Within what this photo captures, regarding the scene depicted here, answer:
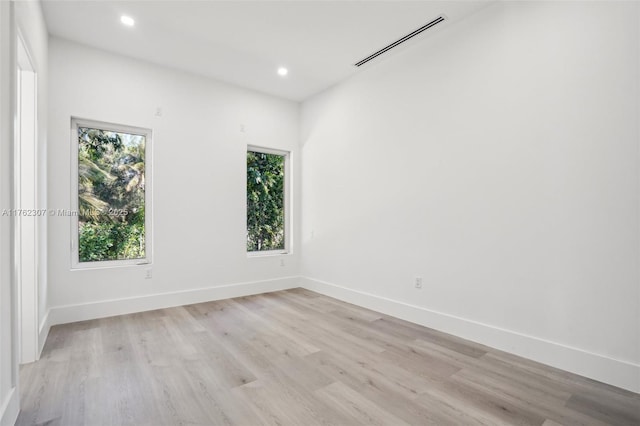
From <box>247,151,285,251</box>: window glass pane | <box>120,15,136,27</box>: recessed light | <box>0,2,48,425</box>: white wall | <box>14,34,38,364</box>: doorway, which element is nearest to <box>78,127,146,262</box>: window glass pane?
<box>14,34,38,364</box>: doorway

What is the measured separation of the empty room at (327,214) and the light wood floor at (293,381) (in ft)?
0.07

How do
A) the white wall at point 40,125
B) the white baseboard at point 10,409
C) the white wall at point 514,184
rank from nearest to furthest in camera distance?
the white baseboard at point 10,409 < the white wall at point 514,184 < the white wall at point 40,125

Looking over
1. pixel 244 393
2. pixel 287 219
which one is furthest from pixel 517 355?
pixel 287 219

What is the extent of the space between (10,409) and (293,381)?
1.50 metres

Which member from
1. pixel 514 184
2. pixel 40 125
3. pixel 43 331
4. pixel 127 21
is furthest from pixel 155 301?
pixel 514 184

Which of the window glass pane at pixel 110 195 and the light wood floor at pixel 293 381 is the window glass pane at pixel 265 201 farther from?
the light wood floor at pixel 293 381

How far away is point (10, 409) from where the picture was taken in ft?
5.36

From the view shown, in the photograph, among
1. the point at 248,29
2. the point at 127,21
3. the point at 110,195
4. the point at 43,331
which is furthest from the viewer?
the point at 110,195

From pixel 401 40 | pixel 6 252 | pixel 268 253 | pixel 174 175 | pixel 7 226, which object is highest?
pixel 401 40

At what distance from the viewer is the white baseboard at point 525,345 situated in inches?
83.0

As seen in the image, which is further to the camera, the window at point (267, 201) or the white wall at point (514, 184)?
the window at point (267, 201)

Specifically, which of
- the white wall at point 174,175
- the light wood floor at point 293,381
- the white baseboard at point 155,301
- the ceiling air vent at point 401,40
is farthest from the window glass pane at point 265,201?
the ceiling air vent at point 401,40

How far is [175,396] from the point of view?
1.97 meters

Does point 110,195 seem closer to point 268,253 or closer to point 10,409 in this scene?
point 268,253
